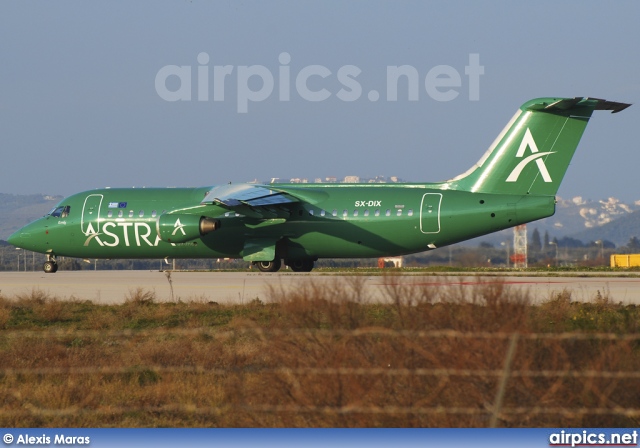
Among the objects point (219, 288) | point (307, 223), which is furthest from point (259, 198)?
point (219, 288)

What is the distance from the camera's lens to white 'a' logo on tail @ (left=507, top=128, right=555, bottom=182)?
35062mm

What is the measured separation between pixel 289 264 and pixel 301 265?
0.57 m

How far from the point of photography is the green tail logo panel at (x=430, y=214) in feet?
117

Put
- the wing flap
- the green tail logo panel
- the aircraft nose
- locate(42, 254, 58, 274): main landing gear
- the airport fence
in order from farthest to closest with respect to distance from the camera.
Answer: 1. locate(42, 254, 58, 274): main landing gear
2. the aircraft nose
3. the wing flap
4. the green tail logo panel
5. the airport fence

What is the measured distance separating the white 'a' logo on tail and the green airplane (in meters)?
0.04

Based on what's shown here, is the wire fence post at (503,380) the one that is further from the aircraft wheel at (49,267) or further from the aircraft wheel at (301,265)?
the aircraft wheel at (49,267)

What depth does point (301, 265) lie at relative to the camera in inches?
1576

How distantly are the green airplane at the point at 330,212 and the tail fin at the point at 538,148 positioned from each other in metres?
0.04

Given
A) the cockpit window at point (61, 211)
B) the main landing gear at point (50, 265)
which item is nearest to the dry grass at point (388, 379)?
the cockpit window at point (61, 211)

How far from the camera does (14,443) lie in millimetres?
8516

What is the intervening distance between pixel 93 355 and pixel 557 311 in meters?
8.93

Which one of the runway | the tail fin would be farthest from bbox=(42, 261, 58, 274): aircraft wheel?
the tail fin

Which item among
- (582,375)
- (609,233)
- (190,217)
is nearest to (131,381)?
(582,375)

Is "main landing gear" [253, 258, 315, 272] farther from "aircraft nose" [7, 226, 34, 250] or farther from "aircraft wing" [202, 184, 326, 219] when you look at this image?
"aircraft nose" [7, 226, 34, 250]
